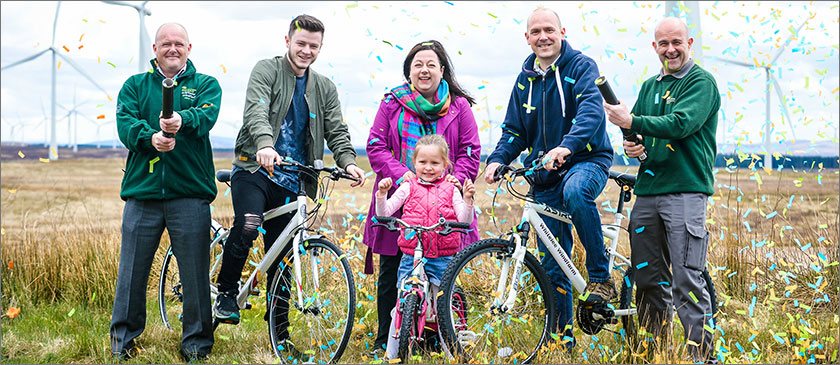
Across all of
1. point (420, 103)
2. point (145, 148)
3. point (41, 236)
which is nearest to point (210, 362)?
point (145, 148)

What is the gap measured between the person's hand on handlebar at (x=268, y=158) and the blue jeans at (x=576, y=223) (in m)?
1.76

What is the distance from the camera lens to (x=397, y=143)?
497 cm

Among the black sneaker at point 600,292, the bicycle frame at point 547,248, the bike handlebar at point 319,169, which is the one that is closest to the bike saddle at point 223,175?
the bike handlebar at point 319,169

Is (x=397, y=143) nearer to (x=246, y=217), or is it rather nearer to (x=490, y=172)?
(x=490, y=172)

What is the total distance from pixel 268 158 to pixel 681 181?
8.38ft

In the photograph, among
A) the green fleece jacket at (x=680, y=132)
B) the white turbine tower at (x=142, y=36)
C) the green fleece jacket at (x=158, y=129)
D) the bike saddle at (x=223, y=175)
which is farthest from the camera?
the white turbine tower at (x=142, y=36)

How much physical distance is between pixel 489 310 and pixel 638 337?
1.07 metres

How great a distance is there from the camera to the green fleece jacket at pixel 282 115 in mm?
4930

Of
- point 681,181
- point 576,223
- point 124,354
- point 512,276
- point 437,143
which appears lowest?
point 124,354

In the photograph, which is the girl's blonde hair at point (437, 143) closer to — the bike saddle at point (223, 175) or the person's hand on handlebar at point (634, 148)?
the person's hand on handlebar at point (634, 148)

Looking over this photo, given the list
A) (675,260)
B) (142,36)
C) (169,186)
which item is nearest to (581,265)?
(675,260)

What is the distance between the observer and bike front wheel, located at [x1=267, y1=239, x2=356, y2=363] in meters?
4.79

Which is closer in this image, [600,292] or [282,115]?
[600,292]

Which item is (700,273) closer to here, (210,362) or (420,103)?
(420,103)
